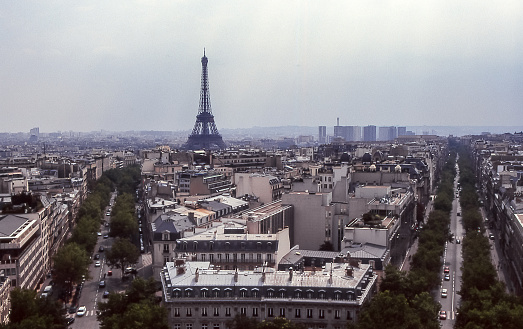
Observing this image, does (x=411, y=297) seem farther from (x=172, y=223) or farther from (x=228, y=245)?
(x=172, y=223)

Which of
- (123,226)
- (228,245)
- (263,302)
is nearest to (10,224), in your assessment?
(228,245)

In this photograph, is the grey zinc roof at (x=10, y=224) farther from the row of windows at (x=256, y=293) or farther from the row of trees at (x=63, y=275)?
the row of windows at (x=256, y=293)

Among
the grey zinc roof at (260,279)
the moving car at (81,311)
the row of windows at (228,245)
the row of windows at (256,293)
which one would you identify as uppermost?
the row of windows at (228,245)

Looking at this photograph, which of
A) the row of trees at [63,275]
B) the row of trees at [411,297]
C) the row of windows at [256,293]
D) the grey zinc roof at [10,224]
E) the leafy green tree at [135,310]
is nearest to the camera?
the row of trees at [411,297]

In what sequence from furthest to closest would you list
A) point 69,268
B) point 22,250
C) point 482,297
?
point 69,268, point 22,250, point 482,297

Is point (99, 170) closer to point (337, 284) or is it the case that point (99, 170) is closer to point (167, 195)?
point (167, 195)

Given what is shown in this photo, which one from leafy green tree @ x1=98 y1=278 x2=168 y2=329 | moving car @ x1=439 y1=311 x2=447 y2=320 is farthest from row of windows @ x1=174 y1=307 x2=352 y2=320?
moving car @ x1=439 y1=311 x2=447 y2=320

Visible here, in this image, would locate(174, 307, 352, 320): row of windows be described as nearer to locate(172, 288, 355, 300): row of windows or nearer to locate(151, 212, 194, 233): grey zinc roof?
locate(172, 288, 355, 300): row of windows

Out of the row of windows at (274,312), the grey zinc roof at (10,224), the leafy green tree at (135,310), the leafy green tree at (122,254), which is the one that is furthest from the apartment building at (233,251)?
the grey zinc roof at (10,224)

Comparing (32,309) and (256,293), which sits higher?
(256,293)
